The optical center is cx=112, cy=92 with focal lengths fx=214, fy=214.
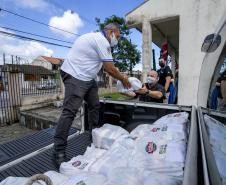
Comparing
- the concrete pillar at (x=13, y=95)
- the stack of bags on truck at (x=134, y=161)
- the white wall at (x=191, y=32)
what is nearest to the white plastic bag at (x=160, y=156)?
the stack of bags on truck at (x=134, y=161)

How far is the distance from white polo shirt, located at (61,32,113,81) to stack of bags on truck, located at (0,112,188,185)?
673 millimetres

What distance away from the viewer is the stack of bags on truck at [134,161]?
121cm

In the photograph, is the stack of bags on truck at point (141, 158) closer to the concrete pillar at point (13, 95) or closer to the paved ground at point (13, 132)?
the paved ground at point (13, 132)

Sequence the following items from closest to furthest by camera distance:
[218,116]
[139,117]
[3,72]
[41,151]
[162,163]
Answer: [162,163] < [218,116] < [41,151] < [139,117] < [3,72]

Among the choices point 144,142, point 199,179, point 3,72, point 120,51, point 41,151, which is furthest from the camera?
point 120,51

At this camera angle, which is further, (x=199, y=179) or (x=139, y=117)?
(x=139, y=117)

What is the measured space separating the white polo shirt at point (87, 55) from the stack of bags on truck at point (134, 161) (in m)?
0.67

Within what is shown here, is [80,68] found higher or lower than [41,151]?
higher

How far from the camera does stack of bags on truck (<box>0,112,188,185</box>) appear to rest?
1207 mm

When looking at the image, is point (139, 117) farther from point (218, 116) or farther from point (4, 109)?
point (4, 109)

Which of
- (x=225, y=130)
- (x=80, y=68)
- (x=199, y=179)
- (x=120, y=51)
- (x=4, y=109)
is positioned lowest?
(x=4, y=109)

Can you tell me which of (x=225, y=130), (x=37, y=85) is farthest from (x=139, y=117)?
(x=37, y=85)

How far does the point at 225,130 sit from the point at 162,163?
44 centimetres

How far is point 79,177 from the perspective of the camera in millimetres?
1251
